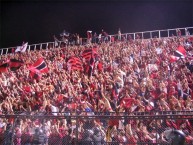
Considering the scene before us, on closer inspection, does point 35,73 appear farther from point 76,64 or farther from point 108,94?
point 108,94

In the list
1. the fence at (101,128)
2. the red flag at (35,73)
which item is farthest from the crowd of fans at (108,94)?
the red flag at (35,73)

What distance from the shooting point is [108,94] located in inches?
586

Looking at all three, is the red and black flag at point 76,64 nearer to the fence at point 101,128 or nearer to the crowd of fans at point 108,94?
the crowd of fans at point 108,94

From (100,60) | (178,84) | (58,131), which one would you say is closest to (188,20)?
(100,60)

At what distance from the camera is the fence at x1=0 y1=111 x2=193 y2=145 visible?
7.59 m

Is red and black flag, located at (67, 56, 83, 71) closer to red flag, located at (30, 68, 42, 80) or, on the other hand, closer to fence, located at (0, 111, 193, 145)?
red flag, located at (30, 68, 42, 80)

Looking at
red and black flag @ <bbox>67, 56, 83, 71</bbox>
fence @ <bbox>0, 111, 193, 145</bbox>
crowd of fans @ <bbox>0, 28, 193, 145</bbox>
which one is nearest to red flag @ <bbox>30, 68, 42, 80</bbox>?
crowd of fans @ <bbox>0, 28, 193, 145</bbox>

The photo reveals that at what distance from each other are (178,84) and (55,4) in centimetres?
2099

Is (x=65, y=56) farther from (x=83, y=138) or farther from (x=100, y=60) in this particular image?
(x=83, y=138)

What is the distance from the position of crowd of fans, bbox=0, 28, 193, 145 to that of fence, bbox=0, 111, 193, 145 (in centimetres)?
2

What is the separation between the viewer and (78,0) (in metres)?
32.4

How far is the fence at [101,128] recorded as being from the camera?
7586mm

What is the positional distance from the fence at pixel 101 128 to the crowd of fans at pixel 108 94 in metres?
0.02

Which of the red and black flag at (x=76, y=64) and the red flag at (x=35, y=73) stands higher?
the red and black flag at (x=76, y=64)
